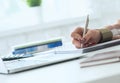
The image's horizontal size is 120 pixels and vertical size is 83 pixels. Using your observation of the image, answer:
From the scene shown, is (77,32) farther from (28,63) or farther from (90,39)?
(28,63)

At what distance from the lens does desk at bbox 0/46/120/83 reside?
1.92 feet

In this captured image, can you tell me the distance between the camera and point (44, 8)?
5.42ft

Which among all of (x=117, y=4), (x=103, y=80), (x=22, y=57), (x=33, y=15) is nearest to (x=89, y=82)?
(x=103, y=80)

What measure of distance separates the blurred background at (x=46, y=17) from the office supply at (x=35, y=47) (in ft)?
1.67

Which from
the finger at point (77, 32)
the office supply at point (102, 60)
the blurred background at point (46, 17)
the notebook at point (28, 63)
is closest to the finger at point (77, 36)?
the finger at point (77, 32)

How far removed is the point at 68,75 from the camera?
24.9 inches

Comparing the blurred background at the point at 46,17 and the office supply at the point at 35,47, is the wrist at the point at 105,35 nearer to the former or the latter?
the office supply at the point at 35,47

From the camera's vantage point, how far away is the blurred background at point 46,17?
62.7 inches

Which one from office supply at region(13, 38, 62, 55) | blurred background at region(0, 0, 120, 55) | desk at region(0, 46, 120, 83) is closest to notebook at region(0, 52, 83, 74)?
desk at region(0, 46, 120, 83)

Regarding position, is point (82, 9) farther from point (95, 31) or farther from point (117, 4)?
point (95, 31)

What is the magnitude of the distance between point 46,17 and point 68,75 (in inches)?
42.0

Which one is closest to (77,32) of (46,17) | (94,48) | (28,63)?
(94,48)

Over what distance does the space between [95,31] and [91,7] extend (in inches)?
32.3

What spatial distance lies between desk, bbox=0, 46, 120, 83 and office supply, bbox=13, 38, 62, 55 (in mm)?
250
